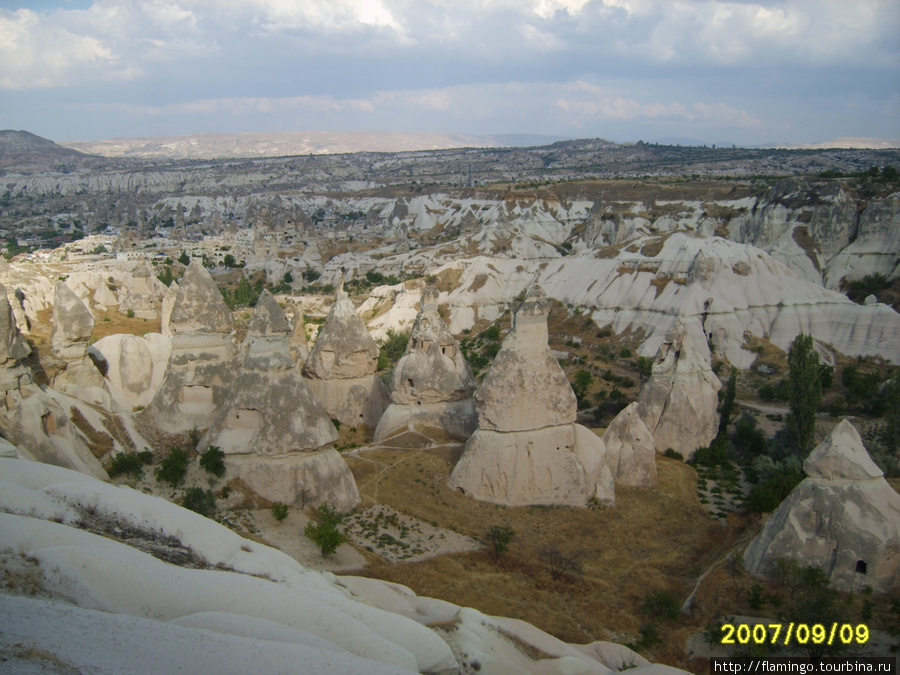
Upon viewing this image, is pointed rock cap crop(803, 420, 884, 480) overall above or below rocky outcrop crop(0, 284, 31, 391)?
A: below

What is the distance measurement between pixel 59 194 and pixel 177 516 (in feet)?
591

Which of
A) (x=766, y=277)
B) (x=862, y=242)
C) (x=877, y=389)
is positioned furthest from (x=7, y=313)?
(x=862, y=242)

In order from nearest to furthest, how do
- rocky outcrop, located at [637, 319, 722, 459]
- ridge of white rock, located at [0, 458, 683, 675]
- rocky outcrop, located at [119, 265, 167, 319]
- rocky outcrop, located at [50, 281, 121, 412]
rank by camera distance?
ridge of white rock, located at [0, 458, 683, 675] → rocky outcrop, located at [50, 281, 121, 412] → rocky outcrop, located at [637, 319, 722, 459] → rocky outcrop, located at [119, 265, 167, 319]

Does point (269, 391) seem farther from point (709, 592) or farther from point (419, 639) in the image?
point (709, 592)

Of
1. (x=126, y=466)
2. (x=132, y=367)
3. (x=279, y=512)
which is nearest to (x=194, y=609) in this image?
(x=279, y=512)

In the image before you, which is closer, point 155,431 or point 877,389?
point 155,431

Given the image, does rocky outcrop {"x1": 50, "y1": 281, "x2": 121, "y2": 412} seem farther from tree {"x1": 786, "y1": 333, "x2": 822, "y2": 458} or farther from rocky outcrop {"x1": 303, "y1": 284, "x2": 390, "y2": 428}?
tree {"x1": 786, "y1": 333, "x2": 822, "y2": 458}

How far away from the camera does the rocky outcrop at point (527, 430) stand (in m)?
14.4

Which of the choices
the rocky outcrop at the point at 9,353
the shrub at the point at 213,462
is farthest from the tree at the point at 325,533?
the rocky outcrop at the point at 9,353

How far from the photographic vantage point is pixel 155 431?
50.3 ft

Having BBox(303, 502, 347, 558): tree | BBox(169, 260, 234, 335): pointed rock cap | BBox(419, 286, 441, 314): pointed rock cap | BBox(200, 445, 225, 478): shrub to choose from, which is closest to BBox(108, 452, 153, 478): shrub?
BBox(200, 445, 225, 478): shrub

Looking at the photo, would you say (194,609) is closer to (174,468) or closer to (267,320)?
(174,468)

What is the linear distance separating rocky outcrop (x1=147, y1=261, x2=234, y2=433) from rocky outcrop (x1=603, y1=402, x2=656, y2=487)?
9996mm

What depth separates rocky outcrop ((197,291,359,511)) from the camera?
1292 cm
